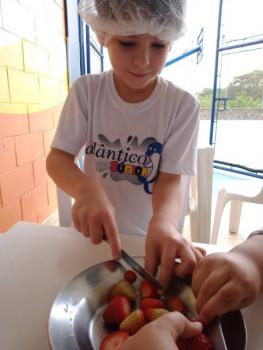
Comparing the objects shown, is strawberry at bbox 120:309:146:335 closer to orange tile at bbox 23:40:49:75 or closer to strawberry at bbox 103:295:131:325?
strawberry at bbox 103:295:131:325

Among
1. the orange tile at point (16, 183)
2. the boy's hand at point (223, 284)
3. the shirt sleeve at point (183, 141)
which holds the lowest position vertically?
the orange tile at point (16, 183)

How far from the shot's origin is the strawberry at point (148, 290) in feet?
1.20

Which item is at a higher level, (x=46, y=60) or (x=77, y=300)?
(x=46, y=60)

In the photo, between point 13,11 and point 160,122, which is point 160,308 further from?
point 13,11

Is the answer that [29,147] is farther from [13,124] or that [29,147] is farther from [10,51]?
[10,51]

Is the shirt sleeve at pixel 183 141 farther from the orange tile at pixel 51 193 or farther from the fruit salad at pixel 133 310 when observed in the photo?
the orange tile at pixel 51 193

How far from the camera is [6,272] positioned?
44cm

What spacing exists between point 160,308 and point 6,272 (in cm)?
25

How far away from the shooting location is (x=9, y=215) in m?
1.21

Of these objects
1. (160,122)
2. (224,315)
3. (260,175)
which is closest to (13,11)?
(160,122)

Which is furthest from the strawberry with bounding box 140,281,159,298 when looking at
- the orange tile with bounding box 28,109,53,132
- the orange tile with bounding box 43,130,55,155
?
the orange tile with bounding box 43,130,55,155

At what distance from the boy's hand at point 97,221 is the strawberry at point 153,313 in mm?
93

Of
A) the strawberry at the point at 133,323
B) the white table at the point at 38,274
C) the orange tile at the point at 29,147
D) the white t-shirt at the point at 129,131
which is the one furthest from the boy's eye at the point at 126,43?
the orange tile at the point at 29,147

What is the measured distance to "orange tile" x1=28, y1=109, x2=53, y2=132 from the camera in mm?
1381
